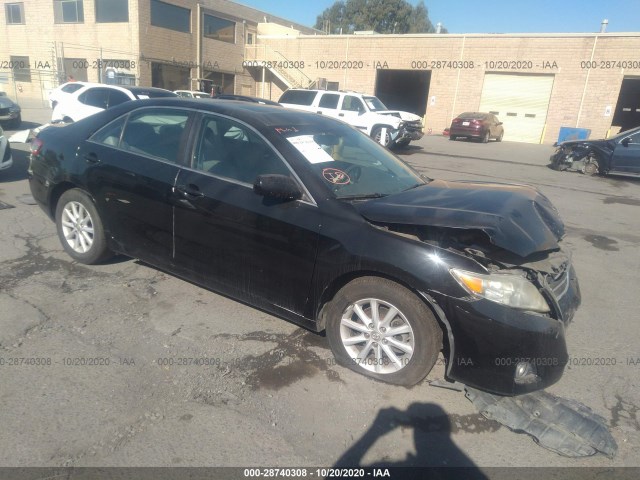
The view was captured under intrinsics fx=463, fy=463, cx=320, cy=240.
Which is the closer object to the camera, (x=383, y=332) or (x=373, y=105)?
(x=383, y=332)

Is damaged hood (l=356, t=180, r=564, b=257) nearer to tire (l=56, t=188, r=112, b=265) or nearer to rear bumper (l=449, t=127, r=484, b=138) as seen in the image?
tire (l=56, t=188, r=112, b=265)

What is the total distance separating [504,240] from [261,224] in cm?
161

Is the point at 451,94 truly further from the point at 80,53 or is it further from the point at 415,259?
the point at 415,259

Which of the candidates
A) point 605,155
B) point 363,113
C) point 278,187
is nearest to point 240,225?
point 278,187

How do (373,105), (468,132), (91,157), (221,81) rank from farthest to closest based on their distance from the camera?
(221,81), (468,132), (373,105), (91,157)

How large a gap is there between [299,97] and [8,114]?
9.94 metres

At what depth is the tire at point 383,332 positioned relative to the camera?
9.35ft

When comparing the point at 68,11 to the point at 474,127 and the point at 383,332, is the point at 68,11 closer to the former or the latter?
the point at 474,127

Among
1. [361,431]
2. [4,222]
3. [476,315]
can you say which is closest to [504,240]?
[476,315]

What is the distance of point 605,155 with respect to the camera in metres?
12.7

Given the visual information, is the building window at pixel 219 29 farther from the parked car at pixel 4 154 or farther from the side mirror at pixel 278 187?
the side mirror at pixel 278 187

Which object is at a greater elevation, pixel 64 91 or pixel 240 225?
pixel 64 91

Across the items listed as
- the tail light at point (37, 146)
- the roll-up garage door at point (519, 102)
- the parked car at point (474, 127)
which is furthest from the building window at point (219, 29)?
the tail light at point (37, 146)

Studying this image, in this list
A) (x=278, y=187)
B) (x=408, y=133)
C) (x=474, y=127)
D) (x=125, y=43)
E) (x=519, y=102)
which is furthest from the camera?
(x=125, y=43)
